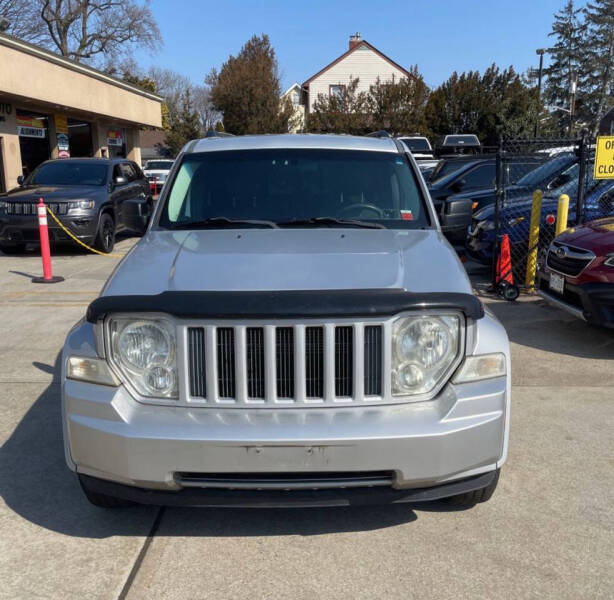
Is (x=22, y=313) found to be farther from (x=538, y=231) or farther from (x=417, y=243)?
(x=538, y=231)

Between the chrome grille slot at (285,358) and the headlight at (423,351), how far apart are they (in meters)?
0.43

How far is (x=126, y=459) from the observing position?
2689 mm

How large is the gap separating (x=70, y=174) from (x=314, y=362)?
11408 millimetres

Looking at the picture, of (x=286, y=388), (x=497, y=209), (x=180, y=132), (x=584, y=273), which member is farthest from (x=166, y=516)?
(x=180, y=132)

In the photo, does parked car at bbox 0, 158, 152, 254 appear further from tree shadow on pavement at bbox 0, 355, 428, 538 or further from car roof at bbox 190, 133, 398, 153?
tree shadow on pavement at bbox 0, 355, 428, 538

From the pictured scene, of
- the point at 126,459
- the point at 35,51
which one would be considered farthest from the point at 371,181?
the point at 35,51

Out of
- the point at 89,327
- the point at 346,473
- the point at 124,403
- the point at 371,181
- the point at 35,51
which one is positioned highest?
the point at 35,51

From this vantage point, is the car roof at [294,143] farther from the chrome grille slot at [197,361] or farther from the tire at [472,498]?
the tire at [472,498]

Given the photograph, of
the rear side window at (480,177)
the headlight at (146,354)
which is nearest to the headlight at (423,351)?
the headlight at (146,354)

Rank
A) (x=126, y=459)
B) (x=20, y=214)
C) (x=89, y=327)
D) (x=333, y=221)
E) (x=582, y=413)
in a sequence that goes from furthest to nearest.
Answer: (x=20, y=214) → (x=582, y=413) → (x=333, y=221) → (x=89, y=327) → (x=126, y=459)

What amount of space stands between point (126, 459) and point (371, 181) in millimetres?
2448

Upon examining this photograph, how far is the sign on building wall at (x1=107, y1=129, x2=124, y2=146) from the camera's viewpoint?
28.7 m

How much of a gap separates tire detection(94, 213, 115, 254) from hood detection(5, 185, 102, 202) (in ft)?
1.67

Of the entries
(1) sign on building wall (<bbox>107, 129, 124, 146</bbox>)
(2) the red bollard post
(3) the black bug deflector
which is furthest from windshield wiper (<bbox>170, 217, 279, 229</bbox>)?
(1) sign on building wall (<bbox>107, 129, 124, 146</bbox>)
